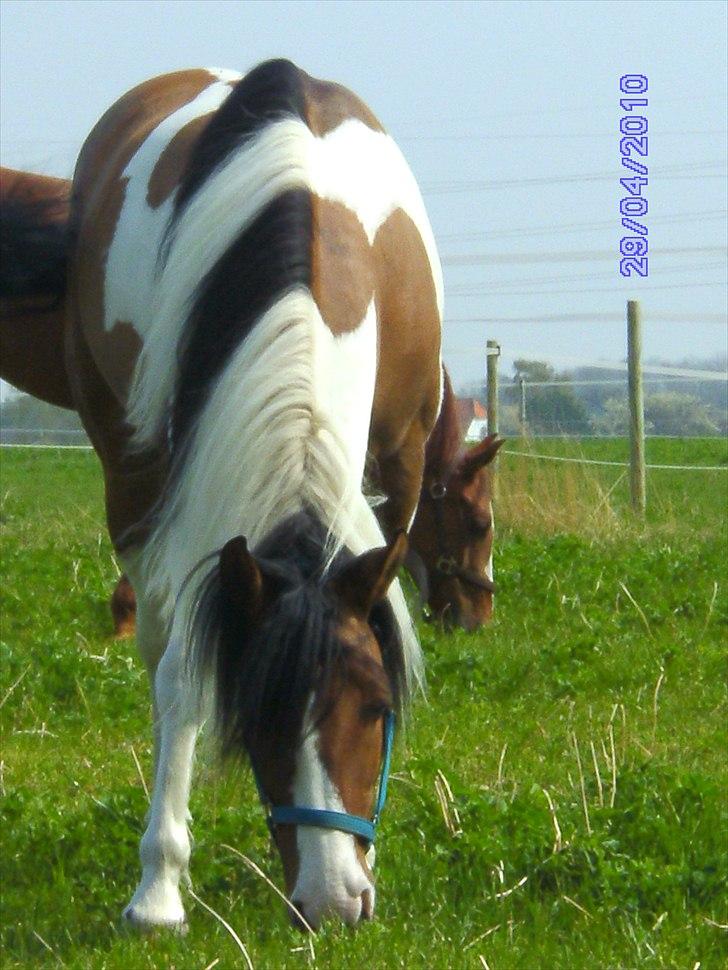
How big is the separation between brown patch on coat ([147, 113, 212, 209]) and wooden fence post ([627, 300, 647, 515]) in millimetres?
6949

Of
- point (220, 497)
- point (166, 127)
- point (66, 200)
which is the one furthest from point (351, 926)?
point (66, 200)

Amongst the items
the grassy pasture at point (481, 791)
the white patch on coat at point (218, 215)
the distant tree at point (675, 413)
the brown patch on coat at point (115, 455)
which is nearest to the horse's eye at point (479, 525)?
the grassy pasture at point (481, 791)

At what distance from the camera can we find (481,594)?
7289mm

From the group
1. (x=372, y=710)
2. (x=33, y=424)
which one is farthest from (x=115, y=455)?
(x=33, y=424)

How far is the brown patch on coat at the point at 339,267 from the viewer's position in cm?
342

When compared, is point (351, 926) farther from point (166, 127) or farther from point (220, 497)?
point (166, 127)

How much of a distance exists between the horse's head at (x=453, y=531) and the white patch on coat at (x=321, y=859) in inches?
177

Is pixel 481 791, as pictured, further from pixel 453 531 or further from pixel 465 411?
pixel 465 411

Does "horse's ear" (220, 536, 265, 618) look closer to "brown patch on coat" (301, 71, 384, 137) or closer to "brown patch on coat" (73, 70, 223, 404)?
"brown patch on coat" (73, 70, 223, 404)

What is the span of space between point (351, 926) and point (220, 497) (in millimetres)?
866

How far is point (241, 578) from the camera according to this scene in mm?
2875

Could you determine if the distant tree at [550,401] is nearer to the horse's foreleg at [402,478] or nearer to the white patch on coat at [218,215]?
the horse's foreleg at [402,478]

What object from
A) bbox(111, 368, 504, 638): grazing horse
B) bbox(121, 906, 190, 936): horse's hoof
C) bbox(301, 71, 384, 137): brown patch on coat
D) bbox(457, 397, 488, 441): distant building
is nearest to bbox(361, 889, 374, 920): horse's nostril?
bbox(121, 906, 190, 936): horse's hoof

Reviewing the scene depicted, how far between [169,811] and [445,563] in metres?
4.04
